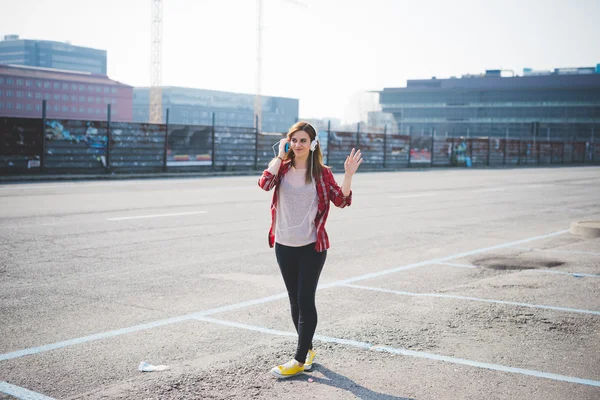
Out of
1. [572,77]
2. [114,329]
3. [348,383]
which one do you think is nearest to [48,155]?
[114,329]

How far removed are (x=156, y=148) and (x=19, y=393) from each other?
989 inches

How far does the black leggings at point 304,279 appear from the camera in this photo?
475 centimetres

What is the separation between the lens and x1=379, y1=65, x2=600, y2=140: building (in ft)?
385

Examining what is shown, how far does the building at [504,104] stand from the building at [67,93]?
56.0m

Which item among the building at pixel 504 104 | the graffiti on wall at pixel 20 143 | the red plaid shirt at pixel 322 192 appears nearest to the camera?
the red plaid shirt at pixel 322 192

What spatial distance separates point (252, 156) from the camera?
111ft

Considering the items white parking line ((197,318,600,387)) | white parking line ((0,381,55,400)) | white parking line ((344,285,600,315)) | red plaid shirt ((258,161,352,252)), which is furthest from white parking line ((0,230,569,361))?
red plaid shirt ((258,161,352,252))

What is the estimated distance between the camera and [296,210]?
4809 millimetres

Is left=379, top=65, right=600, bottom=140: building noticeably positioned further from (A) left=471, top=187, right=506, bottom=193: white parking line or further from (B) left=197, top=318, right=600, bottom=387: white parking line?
(B) left=197, top=318, right=600, bottom=387: white parking line

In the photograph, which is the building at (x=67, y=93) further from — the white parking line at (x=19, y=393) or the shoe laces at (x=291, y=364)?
the shoe laces at (x=291, y=364)

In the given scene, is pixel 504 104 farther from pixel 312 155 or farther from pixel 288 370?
pixel 288 370

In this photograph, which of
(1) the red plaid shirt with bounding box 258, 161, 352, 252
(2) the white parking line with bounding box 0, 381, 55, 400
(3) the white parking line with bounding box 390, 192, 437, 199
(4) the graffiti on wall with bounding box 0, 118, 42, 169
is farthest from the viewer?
(4) the graffiti on wall with bounding box 0, 118, 42, 169

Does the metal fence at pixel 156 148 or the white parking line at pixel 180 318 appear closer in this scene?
the white parking line at pixel 180 318

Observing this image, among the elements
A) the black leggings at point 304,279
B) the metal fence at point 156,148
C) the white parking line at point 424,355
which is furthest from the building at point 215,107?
the black leggings at point 304,279
